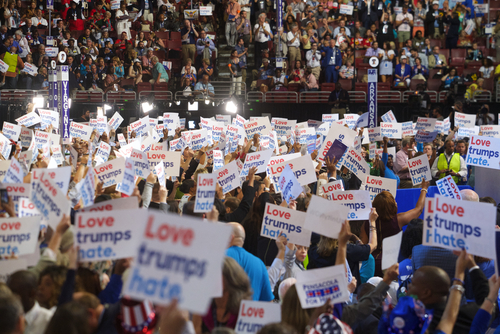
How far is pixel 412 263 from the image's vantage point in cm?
457

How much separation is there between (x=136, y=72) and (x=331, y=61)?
18.9 feet

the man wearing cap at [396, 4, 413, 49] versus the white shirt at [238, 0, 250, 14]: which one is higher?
the white shirt at [238, 0, 250, 14]

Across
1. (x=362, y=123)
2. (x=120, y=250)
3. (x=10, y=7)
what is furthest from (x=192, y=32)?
(x=120, y=250)

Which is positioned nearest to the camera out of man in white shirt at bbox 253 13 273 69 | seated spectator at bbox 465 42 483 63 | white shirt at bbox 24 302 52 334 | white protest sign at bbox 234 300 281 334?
white shirt at bbox 24 302 52 334

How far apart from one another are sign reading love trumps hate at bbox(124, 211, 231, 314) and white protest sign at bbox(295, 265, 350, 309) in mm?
880

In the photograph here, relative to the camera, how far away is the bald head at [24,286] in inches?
119

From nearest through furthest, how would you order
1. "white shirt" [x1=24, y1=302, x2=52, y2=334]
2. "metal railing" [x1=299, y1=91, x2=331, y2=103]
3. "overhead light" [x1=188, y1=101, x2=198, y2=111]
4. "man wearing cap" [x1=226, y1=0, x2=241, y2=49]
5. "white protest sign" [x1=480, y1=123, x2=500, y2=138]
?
"white shirt" [x1=24, y1=302, x2=52, y2=334] → "white protest sign" [x1=480, y1=123, x2=500, y2=138] → "overhead light" [x1=188, y1=101, x2=198, y2=111] → "metal railing" [x1=299, y1=91, x2=331, y2=103] → "man wearing cap" [x1=226, y1=0, x2=241, y2=49]

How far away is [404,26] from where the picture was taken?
2041cm

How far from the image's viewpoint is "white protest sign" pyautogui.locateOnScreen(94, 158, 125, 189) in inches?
230

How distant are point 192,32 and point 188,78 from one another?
7.73ft

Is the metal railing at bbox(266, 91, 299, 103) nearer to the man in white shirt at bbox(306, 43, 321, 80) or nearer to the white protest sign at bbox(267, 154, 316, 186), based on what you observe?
the man in white shirt at bbox(306, 43, 321, 80)

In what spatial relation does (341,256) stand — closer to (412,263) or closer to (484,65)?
(412,263)

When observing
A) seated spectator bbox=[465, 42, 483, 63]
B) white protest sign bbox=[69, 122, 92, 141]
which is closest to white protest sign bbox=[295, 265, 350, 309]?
white protest sign bbox=[69, 122, 92, 141]

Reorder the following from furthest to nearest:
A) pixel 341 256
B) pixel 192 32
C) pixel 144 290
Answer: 1. pixel 192 32
2. pixel 341 256
3. pixel 144 290
